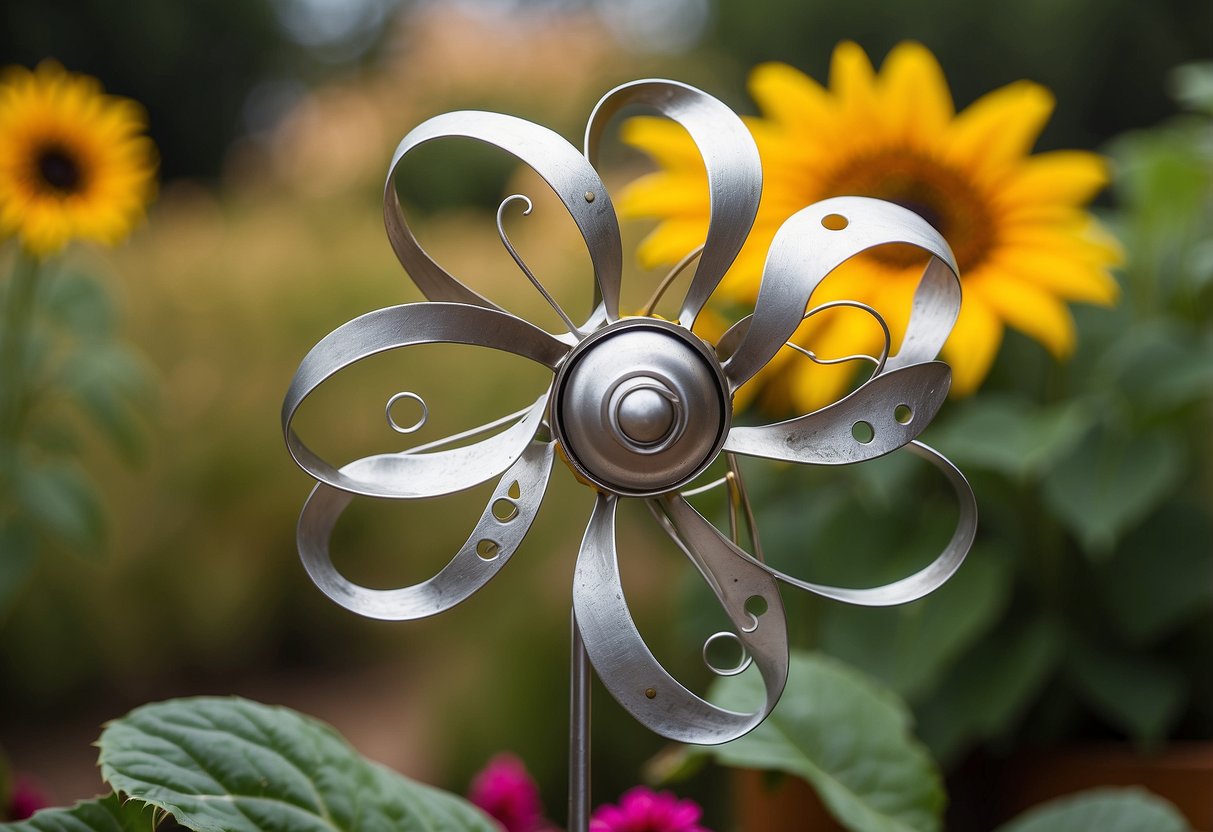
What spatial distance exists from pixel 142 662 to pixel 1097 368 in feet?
4.72

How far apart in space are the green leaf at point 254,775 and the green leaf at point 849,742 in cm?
13

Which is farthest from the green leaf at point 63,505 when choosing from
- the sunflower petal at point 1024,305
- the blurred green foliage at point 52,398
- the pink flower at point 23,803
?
the sunflower petal at point 1024,305

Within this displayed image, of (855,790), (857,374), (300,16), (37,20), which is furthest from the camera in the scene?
(300,16)

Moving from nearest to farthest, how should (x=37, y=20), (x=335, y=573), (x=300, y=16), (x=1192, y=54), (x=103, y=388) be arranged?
(x=335, y=573) < (x=103, y=388) < (x=1192, y=54) < (x=37, y=20) < (x=300, y=16)

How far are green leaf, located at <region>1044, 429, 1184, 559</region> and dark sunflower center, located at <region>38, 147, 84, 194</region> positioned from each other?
2.42 ft

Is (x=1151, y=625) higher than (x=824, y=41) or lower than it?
lower

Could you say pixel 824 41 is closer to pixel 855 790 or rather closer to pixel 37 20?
pixel 37 20

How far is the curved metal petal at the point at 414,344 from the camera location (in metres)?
0.28

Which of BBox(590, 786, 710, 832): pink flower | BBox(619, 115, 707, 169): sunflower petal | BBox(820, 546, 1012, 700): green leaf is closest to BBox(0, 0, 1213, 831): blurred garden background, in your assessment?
BBox(820, 546, 1012, 700): green leaf

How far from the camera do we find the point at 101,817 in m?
0.35

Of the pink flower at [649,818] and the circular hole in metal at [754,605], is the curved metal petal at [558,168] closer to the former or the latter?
the circular hole in metal at [754,605]

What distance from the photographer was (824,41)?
3166mm

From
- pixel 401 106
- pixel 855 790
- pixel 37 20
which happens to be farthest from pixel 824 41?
pixel 855 790

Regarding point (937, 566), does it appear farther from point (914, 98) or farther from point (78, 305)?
point (78, 305)
